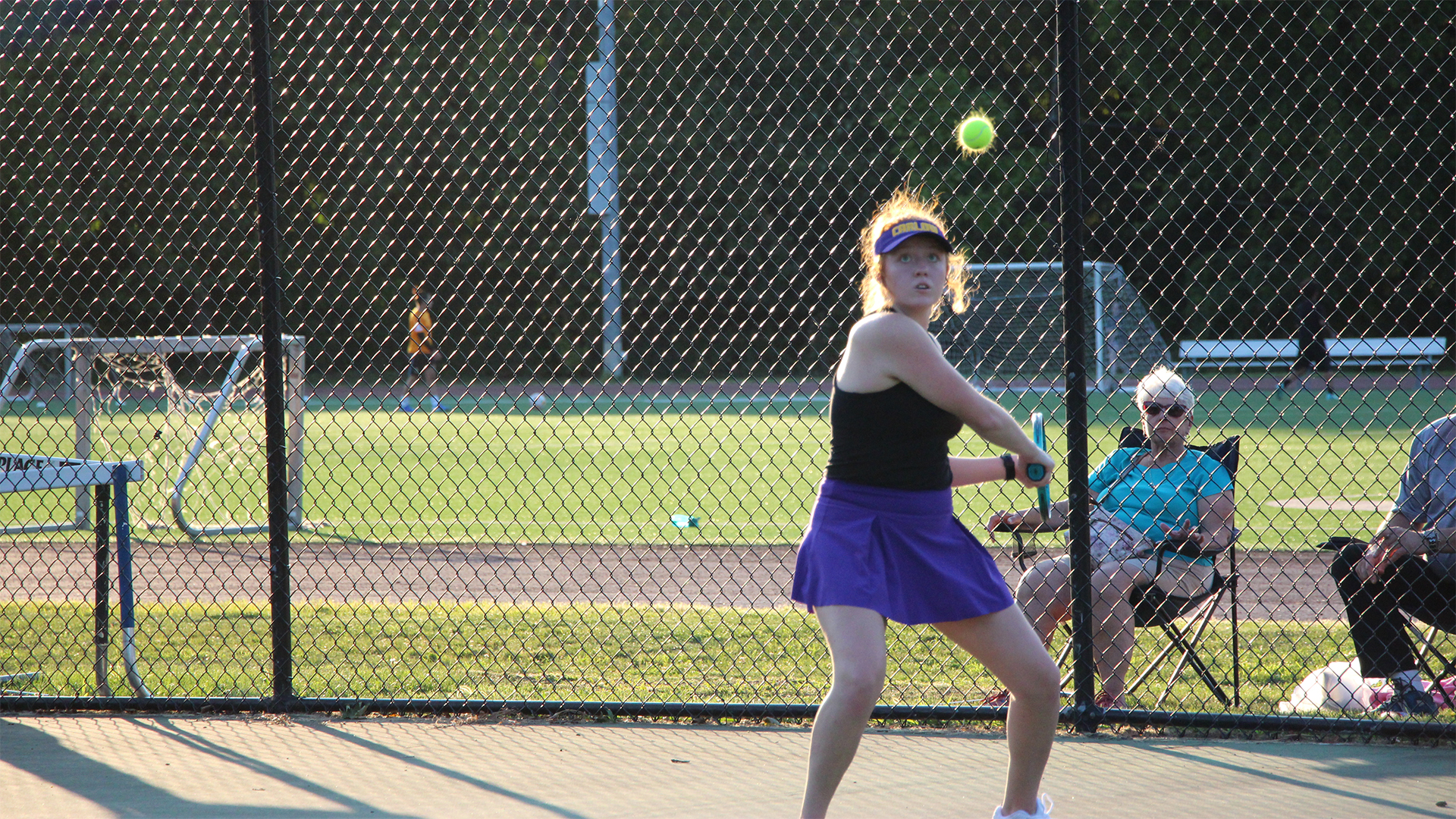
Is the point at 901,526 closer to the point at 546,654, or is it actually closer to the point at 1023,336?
the point at 546,654

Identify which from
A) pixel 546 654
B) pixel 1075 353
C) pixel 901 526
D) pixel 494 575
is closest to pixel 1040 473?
pixel 901 526

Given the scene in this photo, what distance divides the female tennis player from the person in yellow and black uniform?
13.7m

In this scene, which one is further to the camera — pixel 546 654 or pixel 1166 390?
pixel 546 654

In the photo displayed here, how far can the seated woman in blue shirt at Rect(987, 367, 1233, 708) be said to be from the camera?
446 centimetres

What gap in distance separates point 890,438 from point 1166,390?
2241 millimetres

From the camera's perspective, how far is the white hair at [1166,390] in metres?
4.80

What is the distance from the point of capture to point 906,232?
303 cm

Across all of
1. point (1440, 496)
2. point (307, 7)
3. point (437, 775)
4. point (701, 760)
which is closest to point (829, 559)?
point (701, 760)

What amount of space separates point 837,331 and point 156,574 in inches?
647

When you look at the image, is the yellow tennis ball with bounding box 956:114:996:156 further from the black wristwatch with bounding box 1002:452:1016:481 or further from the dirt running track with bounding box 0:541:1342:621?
the black wristwatch with bounding box 1002:452:1016:481

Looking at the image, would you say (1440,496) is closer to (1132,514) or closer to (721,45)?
(1132,514)

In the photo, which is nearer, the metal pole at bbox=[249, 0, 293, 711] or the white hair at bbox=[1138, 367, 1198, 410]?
the metal pole at bbox=[249, 0, 293, 711]

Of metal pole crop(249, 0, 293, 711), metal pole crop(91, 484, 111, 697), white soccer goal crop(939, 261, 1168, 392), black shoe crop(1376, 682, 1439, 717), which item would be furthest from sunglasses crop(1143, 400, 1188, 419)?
white soccer goal crop(939, 261, 1168, 392)

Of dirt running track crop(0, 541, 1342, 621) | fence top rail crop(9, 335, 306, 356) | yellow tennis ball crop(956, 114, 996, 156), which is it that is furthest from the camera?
fence top rail crop(9, 335, 306, 356)
